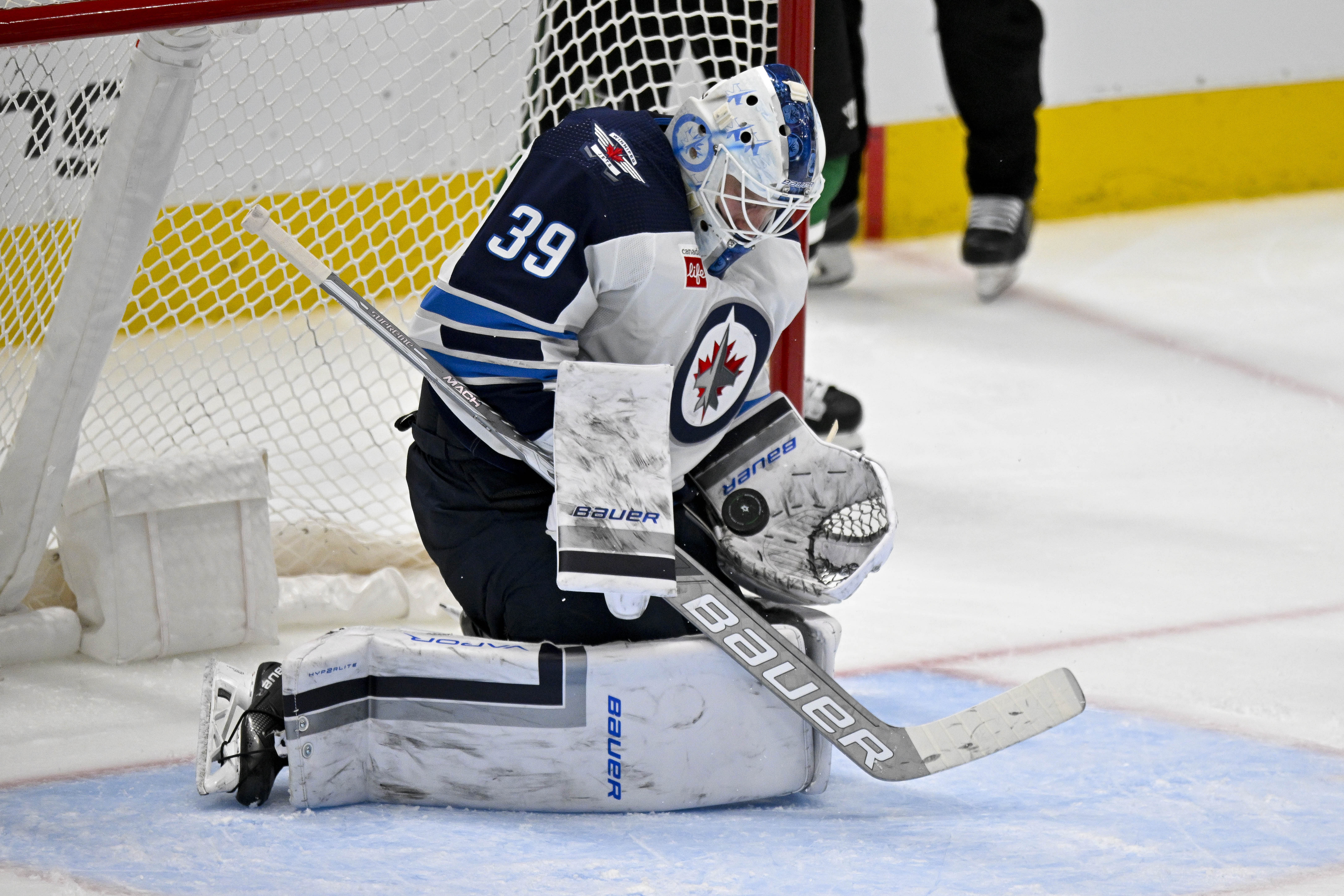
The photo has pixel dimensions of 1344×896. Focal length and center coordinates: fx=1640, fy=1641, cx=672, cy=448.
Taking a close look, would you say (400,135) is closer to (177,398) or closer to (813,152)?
(177,398)

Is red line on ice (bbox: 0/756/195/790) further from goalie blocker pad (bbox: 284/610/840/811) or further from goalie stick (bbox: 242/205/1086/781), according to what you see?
goalie stick (bbox: 242/205/1086/781)

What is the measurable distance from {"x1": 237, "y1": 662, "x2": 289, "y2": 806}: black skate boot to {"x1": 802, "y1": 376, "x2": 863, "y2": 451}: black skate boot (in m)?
1.56

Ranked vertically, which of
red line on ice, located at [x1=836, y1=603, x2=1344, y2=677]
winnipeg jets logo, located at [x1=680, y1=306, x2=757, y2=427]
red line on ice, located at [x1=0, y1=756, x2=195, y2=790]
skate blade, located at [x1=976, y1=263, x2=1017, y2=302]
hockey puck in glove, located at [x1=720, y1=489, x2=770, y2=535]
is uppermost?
winnipeg jets logo, located at [x1=680, y1=306, x2=757, y2=427]

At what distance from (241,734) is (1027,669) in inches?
45.9

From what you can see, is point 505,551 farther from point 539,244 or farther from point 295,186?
point 295,186

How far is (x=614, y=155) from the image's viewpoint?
1.88 m

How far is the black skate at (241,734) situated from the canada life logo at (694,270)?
2.22ft

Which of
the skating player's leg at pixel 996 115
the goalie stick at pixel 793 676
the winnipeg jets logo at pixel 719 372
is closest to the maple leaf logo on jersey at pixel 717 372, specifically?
the winnipeg jets logo at pixel 719 372

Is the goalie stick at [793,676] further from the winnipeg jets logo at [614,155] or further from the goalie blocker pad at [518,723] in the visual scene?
the winnipeg jets logo at [614,155]

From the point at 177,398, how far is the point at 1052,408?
1.95 m

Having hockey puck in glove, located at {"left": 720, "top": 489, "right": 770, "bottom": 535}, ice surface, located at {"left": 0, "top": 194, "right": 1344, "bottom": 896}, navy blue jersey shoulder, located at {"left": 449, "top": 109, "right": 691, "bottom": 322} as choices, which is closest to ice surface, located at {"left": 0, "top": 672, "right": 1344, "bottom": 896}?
ice surface, located at {"left": 0, "top": 194, "right": 1344, "bottom": 896}

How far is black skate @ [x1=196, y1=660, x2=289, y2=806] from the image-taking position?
1844 millimetres

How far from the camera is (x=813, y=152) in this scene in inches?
74.4

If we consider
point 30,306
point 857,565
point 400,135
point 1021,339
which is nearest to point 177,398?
point 30,306
